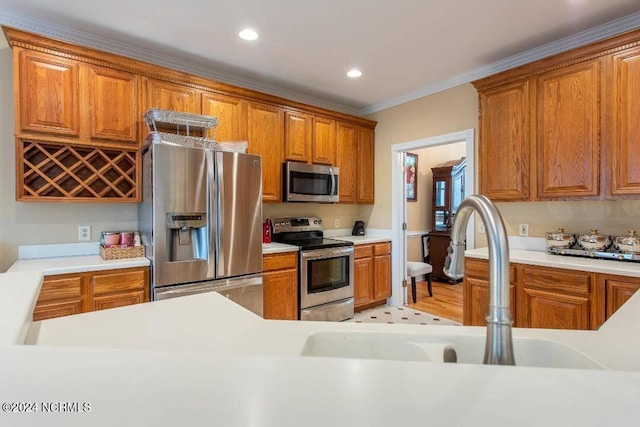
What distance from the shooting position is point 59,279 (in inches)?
83.0

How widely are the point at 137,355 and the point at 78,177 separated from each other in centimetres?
255

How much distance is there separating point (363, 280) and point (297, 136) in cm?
181

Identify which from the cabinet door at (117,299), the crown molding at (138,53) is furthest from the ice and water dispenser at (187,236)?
the crown molding at (138,53)

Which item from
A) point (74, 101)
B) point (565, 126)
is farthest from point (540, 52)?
point (74, 101)

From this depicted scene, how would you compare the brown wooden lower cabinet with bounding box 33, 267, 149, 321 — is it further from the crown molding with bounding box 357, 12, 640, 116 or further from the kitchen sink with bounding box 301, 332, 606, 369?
the crown molding with bounding box 357, 12, 640, 116

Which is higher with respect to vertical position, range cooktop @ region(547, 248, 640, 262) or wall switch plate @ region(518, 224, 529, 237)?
wall switch plate @ region(518, 224, 529, 237)

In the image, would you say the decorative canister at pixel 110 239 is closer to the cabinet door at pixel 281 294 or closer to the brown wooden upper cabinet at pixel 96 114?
the brown wooden upper cabinet at pixel 96 114

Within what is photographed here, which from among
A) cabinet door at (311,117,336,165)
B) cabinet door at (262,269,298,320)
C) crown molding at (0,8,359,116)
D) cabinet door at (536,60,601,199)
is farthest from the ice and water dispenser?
cabinet door at (536,60,601,199)

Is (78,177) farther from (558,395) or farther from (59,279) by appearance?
(558,395)

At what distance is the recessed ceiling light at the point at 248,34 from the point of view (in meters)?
2.51

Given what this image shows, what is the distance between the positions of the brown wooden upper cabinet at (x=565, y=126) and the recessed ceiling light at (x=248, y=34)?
2.01 meters

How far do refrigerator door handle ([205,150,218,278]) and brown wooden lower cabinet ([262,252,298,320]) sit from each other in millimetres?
519

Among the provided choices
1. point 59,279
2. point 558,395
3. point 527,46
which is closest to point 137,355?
point 558,395

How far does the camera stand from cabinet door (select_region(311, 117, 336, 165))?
149 inches
